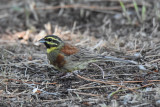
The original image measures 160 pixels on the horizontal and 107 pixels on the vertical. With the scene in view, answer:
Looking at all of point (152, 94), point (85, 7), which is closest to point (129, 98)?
point (152, 94)

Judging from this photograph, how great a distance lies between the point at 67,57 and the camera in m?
5.44

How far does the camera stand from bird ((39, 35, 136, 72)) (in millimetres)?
5375

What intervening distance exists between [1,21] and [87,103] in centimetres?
614

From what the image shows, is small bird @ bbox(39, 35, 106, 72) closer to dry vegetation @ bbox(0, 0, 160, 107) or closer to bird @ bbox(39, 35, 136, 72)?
bird @ bbox(39, 35, 136, 72)

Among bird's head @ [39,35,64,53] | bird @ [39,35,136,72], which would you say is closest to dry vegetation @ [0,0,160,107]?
bird @ [39,35,136,72]

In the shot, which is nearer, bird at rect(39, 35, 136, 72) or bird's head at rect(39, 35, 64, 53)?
bird at rect(39, 35, 136, 72)

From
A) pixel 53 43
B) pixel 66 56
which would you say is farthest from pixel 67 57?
pixel 53 43

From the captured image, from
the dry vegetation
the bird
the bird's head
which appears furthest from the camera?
the bird's head

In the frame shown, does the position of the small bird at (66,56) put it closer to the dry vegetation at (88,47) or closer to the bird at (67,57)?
the bird at (67,57)

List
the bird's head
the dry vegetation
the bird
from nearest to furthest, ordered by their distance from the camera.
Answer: the dry vegetation
the bird
the bird's head

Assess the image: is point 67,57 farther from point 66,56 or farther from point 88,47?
point 88,47

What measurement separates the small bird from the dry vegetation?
0.22m

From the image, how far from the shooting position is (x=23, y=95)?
4.69 metres

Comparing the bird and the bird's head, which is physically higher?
the bird's head
